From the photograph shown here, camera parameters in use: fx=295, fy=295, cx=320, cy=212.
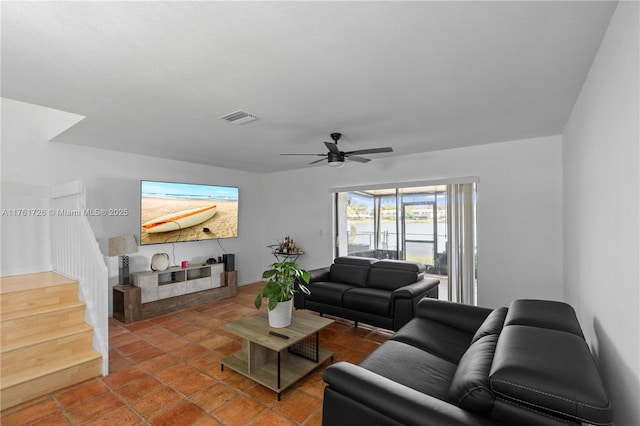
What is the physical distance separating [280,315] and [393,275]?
193 centimetres

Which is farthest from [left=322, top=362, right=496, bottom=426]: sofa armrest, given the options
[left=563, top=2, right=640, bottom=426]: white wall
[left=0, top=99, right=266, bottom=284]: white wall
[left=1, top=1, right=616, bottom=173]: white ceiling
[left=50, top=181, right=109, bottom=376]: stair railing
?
[left=0, top=99, right=266, bottom=284]: white wall

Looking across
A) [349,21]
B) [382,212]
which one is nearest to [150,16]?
[349,21]

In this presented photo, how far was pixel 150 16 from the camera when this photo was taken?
1505mm

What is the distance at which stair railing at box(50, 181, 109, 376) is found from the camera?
2.79m

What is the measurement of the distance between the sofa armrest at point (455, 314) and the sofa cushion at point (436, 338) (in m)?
0.05

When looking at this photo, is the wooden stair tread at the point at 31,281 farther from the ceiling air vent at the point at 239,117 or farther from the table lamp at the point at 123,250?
the ceiling air vent at the point at 239,117

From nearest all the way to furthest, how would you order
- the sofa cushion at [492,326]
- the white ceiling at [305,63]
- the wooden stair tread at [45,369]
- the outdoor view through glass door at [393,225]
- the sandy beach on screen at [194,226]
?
the white ceiling at [305,63], the sofa cushion at [492,326], the wooden stair tread at [45,369], the sandy beach on screen at [194,226], the outdoor view through glass door at [393,225]

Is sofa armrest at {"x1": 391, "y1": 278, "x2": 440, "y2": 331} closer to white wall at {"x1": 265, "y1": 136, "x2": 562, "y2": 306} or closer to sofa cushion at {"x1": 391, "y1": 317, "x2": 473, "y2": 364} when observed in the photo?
sofa cushion at {"x1": 391, "y1": 317, "x2": 473, "y2": 364}

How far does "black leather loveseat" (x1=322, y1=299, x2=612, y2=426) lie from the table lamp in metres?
3.90

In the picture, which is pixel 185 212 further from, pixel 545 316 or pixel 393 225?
pixel 545 316

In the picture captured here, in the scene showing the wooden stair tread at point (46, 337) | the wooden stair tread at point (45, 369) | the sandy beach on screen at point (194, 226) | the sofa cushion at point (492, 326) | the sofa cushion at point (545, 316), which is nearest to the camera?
the sofa cushion at point (545, 316)

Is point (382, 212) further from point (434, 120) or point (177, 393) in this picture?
point (177, 393)

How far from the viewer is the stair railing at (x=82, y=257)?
279cm

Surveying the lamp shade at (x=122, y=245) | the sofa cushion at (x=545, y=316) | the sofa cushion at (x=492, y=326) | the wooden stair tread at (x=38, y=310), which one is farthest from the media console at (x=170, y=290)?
the sofa cushion at (x=545, y=316)
